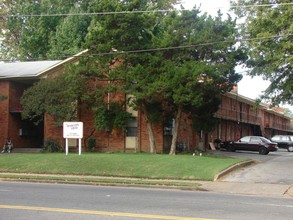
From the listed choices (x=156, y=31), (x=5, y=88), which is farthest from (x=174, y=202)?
(x=5, y=88)

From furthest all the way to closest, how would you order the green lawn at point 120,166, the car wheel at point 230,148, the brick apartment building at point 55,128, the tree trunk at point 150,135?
the car wheel at point 230,148 → the brick apartment building at point 55,128 → the tree trunk at point 150,135 → the green lawn at point 120,166

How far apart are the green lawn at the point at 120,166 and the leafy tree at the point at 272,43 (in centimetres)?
726

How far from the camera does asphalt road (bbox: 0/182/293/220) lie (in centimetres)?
945

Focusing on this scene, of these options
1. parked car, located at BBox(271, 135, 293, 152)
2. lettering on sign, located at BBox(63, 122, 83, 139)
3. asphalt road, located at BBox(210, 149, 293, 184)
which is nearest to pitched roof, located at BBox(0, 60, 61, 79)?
lettering on sign, located at BBox(63, 122, 83, 139)

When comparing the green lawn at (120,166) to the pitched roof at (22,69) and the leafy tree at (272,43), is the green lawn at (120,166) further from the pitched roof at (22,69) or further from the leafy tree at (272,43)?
the pitched roof at (22,69)

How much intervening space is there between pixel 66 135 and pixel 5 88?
13.1 metres

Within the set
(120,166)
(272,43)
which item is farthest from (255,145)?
(120,166)

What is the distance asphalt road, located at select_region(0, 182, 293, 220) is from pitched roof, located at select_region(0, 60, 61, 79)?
871 inches

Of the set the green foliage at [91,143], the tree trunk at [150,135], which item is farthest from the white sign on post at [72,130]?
the green foliage at [91,143]

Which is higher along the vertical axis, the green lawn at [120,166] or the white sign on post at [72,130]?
the white sign on post at [72,130]

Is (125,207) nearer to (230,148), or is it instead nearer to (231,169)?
(231,169)

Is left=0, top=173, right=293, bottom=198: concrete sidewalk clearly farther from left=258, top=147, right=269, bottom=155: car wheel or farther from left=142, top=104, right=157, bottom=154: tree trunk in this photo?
left=258, top=147, right=269, bottom=155: car wheel

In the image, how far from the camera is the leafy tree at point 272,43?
23625 mm

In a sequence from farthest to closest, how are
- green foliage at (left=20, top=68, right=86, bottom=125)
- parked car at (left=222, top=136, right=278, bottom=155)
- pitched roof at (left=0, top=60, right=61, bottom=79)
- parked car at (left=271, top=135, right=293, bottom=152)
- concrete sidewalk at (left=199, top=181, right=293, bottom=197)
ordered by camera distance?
parked car at (left=271, top=135, right=293, bottom=152)
parked car at (left=222, top=136, right=278, bottom=155)
pitched roof at (left=0, top=60, right=61, bottom=79)
green foliage at (left=20, top=68, right=86, bottom=125)
concrete sidewalk at (left=199, top=181, right=293, bottom=197)
